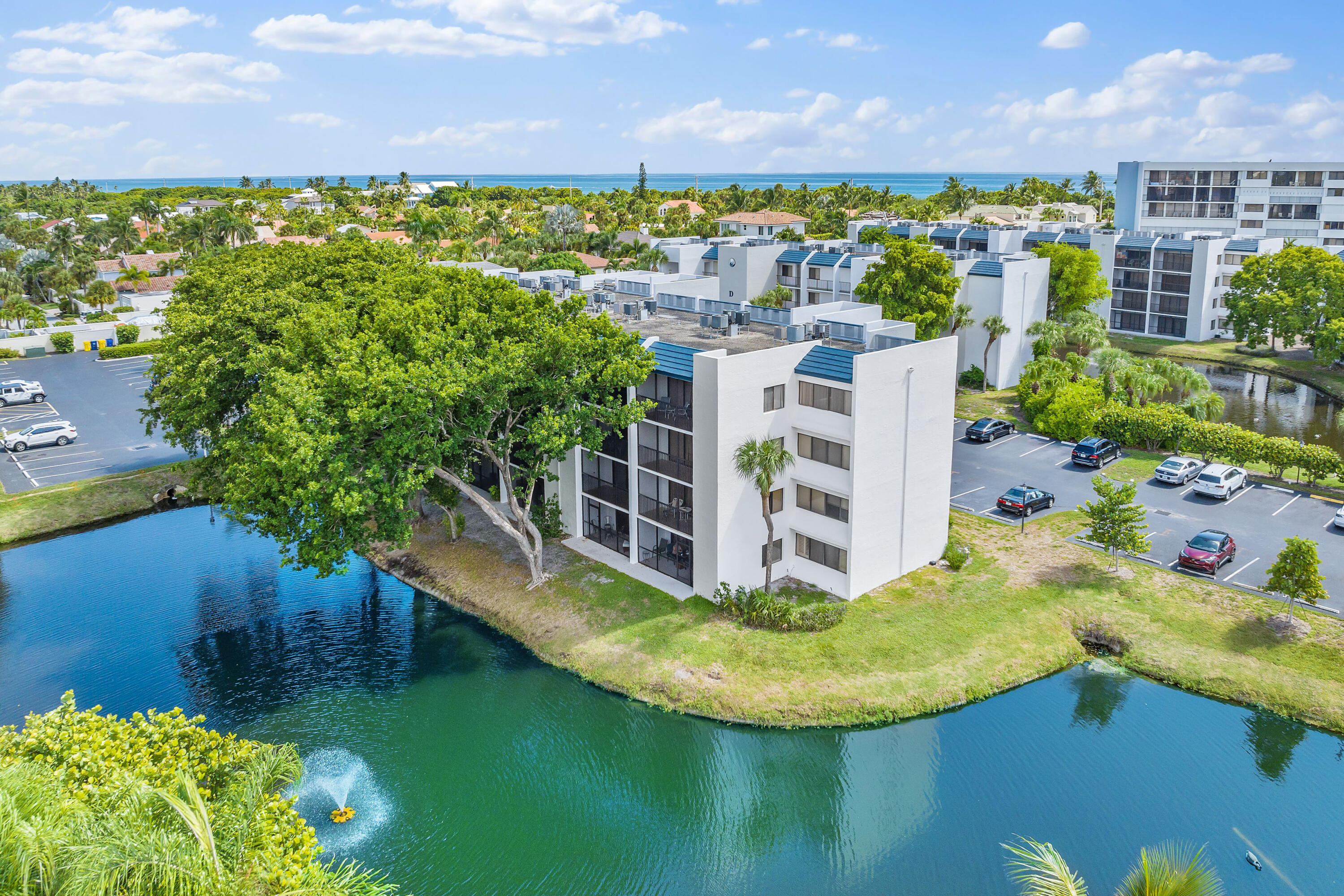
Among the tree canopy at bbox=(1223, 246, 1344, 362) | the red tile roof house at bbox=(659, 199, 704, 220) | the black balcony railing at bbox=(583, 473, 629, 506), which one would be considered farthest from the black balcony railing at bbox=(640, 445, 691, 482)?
the red tile roof house at bbox=(659, 199, 704, 220)

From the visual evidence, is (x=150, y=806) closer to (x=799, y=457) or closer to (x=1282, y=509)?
(x=799, y=457)

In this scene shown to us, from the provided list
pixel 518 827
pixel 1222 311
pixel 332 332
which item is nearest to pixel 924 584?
pixel 518 827

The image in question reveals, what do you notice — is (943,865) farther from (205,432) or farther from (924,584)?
(205,432)

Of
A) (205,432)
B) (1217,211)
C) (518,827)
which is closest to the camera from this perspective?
(518,827)

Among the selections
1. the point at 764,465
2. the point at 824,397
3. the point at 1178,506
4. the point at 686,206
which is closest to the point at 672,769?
the point at 764,465

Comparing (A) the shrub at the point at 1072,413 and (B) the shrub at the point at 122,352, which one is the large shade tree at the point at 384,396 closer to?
(A) the shrub at the point at 1072,413

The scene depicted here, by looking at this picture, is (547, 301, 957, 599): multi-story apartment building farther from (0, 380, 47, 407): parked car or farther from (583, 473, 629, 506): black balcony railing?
(0, 380, 47, 407): parked car
